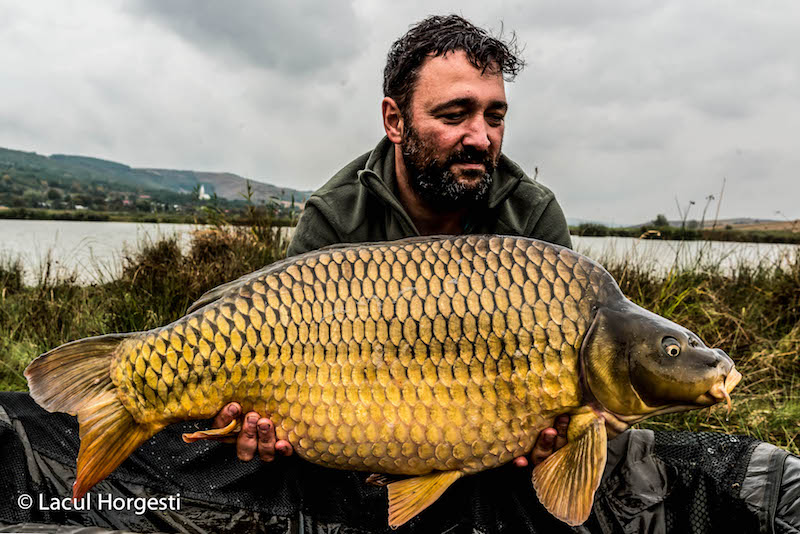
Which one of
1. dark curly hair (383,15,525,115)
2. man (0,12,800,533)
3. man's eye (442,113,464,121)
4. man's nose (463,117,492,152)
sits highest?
dark curly hair (383,15,525,115)

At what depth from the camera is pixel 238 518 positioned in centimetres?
169

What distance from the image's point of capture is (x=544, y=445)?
131 cm

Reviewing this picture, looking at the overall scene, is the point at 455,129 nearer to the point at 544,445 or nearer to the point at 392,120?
the point at 392,120

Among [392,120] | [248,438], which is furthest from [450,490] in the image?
[392,120]

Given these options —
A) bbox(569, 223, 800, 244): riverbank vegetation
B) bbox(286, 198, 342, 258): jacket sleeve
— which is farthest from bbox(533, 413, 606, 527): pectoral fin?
bbox(569, 223, 800, 244): riverbank vegetation

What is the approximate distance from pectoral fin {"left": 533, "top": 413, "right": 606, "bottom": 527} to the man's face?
86 centimetres

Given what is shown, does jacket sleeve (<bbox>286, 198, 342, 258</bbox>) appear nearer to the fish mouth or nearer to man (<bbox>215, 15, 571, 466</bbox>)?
man (<bbox>215, 15, 571, 466</bbox>)

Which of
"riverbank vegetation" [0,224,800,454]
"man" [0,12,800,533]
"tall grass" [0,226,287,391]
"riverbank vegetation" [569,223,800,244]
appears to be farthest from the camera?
"riverbank vegetation" [569,223,800,244]

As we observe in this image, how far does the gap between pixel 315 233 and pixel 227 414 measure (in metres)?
0.90

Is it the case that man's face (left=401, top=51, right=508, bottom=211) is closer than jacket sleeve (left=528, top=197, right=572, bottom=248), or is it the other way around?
man's face (left=401, top=51, right=508, bottom=211)

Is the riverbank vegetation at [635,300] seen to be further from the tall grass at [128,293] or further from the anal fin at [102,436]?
the anal fin at [102,436]

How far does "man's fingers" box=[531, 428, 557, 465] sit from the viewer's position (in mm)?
1287

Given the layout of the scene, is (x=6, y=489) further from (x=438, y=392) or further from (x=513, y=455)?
(x=513, y=455)

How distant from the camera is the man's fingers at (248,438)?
1328 mm
